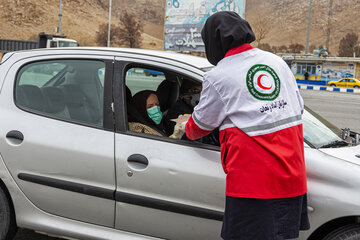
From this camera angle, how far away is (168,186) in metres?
2.60

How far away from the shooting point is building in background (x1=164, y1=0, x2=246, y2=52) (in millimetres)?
36438

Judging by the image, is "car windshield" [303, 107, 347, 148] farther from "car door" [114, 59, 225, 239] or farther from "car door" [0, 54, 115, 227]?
"car door" [0, 54, 115, 227]

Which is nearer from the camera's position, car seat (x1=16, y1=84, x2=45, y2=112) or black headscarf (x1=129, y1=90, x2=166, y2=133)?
car seat (x1=16, y1=84, x2=45, y2=112)

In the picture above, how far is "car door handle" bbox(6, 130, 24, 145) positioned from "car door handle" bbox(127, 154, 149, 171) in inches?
31.6

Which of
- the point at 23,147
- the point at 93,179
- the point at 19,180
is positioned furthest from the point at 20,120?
the point at 93,179

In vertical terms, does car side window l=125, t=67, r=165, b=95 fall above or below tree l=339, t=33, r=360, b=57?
below

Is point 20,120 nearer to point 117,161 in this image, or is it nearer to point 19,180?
point 19,180

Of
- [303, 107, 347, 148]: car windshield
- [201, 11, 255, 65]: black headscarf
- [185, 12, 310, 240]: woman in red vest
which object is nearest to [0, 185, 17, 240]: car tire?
[185, 12, 310, 240]: woman in red vest

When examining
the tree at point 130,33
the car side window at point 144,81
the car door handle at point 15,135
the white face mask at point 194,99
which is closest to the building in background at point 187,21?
the car side window at point 144,81

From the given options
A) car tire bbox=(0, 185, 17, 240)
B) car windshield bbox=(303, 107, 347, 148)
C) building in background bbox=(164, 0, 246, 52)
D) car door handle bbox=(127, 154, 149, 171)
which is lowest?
car tire bbox=(0, 185, 17, 240)

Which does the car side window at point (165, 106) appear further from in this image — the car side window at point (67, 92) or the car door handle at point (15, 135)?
the car door handle at point (15, 135)

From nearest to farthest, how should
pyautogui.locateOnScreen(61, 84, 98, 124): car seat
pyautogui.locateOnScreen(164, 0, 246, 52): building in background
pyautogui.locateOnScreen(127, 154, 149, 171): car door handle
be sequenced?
pyautogui.locateOnScreen(127, 154, 149, 171): car door handle
pyautogui.locateOnScreen(61, 84, 98, 124): car seat
pyautogui.locateOnScreen(164, 0, 246, 52): building in background

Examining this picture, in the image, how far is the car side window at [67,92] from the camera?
2.94 metres

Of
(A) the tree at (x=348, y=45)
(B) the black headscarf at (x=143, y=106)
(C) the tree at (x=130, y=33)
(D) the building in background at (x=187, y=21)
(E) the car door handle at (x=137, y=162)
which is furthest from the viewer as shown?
(A) the tree at (x=348, y=45)
